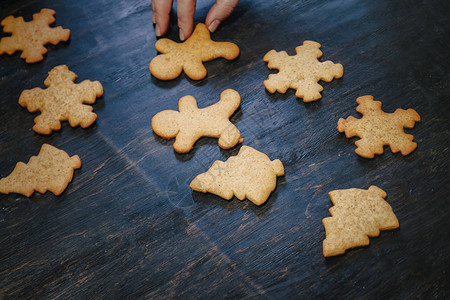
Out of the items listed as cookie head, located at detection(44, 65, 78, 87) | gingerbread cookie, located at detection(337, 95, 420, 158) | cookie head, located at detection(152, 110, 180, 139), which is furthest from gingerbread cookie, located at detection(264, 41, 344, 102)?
cookie head, located at detection(44, 65, 78, 87)

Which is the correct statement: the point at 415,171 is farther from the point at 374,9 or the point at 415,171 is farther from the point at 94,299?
the point at 94,299

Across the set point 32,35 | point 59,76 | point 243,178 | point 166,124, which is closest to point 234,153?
point 243,178

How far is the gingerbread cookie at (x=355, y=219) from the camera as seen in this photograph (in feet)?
4.31

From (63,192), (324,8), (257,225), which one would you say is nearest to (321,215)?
(257,225)

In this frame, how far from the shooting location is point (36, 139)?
64.5 inches

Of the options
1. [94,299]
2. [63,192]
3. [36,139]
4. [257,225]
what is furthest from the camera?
[36,139]

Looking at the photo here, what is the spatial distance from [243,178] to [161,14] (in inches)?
37.6

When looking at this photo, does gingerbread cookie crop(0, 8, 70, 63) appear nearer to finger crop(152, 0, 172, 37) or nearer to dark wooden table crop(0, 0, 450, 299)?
dark wooden table crop(0, 0, 450, 299)

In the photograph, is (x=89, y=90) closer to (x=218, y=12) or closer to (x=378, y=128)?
(x=218, y=12)

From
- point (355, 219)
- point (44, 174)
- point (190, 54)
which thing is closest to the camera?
point (355, 219)

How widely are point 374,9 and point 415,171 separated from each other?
0.98 meters

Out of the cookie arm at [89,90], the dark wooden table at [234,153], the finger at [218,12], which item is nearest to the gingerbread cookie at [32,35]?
the dark wooden table at [234,153]

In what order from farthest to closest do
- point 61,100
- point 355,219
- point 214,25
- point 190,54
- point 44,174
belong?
point 214,25 → point 190,54 → point 61,100 → point 44,174 → point 355,219

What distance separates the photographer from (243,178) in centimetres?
144
